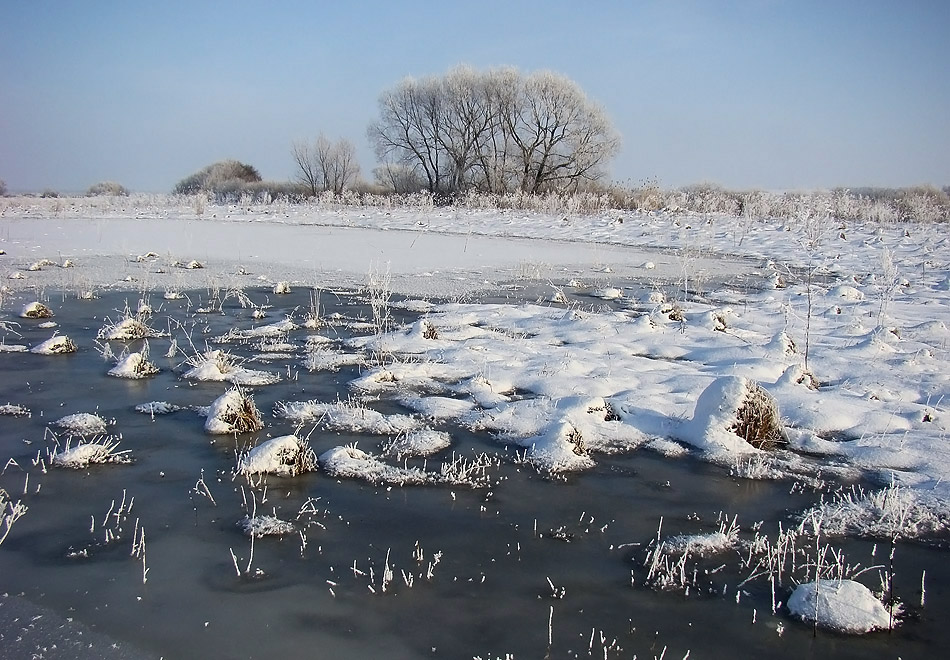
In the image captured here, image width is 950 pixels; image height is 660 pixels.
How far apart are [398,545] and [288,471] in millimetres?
997

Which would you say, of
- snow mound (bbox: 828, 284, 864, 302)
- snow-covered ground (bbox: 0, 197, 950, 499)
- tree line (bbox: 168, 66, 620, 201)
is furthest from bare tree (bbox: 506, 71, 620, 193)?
snow mound (bbox: 828, 284, 864, 302)

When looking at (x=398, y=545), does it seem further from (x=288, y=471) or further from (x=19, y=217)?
(x=19, y=217)

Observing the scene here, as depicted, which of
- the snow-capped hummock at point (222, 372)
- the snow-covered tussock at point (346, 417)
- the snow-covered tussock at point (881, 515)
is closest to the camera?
the snow-covered tussock at point (881, 515)

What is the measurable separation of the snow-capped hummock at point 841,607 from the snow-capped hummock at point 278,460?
2528 mm

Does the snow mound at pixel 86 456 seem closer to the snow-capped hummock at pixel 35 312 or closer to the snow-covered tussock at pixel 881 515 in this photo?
the snow-covered tussock at pixel 881 515

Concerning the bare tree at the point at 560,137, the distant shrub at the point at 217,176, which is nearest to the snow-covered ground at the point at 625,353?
the bare tree at the point at 560,137

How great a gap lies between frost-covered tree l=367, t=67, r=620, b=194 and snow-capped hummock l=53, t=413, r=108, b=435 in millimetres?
33123

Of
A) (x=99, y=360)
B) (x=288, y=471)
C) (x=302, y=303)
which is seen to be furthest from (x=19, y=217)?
(x=288, y=471)

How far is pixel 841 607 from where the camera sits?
8.77 feet

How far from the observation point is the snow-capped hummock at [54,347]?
6.24 m

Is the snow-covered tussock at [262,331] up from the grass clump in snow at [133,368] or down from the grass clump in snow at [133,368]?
up

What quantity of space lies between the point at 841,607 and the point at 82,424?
4.36m

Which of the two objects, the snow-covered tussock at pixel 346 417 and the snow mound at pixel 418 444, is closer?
the snow mound at pixel 418 444

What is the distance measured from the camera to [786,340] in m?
6.64
